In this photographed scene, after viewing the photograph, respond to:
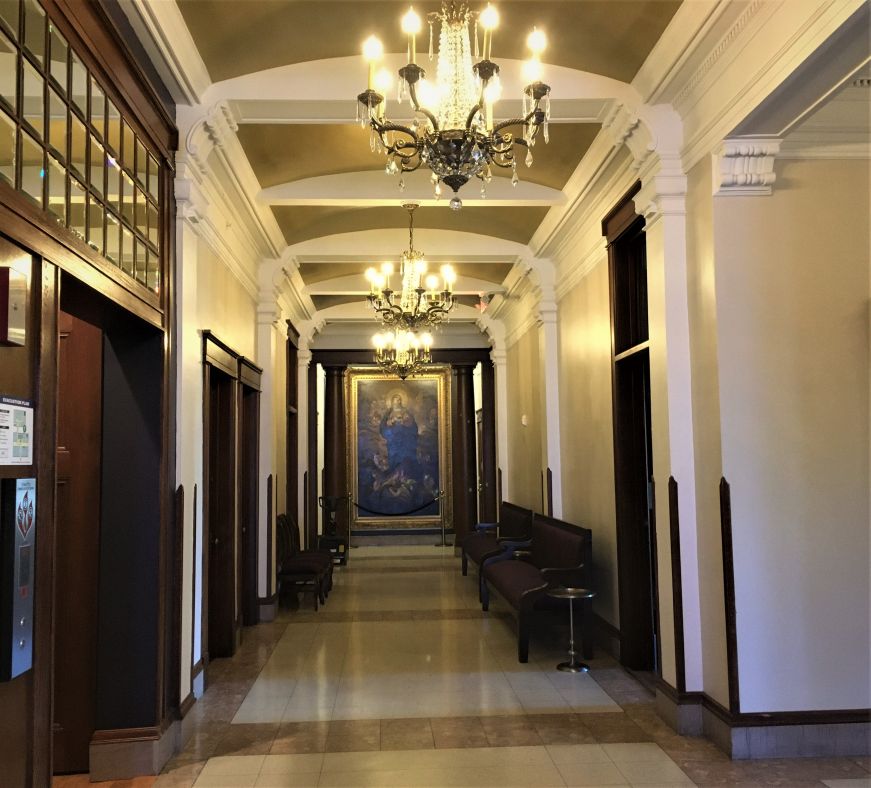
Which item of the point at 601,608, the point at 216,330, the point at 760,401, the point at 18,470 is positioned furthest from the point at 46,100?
the point at 601,608

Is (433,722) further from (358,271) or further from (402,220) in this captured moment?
(358,271)

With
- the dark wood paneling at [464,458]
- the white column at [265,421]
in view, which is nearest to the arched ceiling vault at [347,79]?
the white column at [265,421]

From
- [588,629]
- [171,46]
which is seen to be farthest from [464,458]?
[171,46]

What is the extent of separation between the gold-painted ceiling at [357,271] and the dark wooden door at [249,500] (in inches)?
111

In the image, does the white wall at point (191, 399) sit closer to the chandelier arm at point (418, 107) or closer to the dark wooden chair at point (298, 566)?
the chandelier arm at point (418, 107)

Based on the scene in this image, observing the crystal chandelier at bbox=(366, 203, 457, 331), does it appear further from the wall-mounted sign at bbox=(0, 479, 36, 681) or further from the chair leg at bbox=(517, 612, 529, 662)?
the wall-mounted sign at bbox=(0, 479, 36, 681)

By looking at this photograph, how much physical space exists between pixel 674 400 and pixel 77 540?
3502 mm

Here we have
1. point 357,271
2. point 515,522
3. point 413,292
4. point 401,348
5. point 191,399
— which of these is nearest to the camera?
point 191,399

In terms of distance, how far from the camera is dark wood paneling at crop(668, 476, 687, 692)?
15.4 feet

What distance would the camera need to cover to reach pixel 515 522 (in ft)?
33.4

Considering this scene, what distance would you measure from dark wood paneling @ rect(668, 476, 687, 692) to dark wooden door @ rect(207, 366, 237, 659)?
3.70 m

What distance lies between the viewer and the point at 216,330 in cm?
609

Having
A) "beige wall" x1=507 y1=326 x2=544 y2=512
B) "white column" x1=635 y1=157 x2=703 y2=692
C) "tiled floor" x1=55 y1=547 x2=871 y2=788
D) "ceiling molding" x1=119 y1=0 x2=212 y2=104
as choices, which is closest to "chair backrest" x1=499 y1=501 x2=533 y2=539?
"beige wall" x1=507 y1=326 x2=544 y2=512

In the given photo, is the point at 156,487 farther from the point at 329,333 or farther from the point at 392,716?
the point at 329,333
